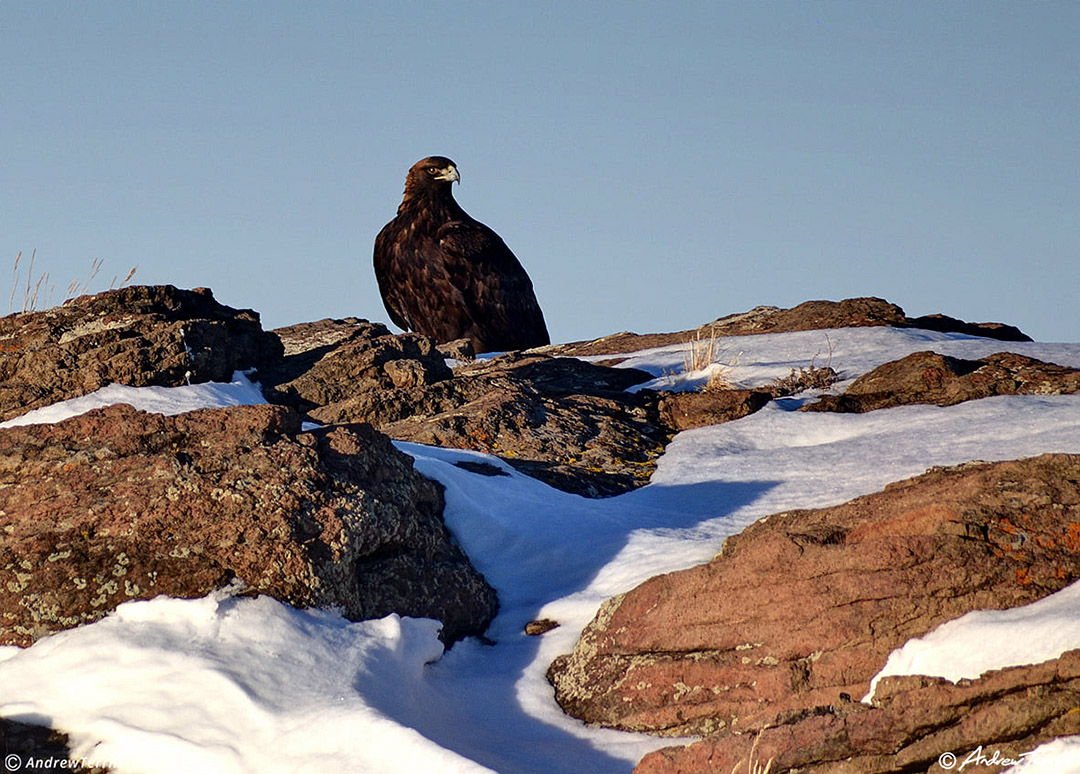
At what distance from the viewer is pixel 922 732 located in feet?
8.21

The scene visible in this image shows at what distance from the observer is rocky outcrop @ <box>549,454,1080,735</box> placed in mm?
3066

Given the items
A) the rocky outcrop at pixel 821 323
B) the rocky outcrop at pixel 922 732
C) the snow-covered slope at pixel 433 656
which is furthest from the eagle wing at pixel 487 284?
the rocky outcrop at pixel 922 732

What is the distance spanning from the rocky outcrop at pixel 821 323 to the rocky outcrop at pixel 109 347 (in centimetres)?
443

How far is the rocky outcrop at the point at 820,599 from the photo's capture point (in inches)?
121

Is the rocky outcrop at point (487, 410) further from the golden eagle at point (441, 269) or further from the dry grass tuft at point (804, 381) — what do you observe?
the golden eagle at point (441, 269)

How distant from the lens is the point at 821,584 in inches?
128

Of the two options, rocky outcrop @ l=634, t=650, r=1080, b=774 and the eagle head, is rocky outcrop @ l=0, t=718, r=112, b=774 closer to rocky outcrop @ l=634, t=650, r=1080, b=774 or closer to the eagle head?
rocky outcrop @ l=634, t=650, r=1080, b=774

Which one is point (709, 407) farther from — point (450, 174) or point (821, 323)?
point (450, 174)

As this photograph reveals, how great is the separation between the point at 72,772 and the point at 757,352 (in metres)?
7.25

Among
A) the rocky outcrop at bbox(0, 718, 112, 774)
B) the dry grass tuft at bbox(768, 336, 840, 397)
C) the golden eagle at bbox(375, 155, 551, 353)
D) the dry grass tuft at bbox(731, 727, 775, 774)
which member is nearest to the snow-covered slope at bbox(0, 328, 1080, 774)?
the rocky outcrop at bbox(0, 718, 112, 774)

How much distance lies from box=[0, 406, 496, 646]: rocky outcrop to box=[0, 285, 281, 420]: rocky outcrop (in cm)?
172

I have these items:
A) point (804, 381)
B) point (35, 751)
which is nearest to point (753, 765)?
point (35, 751)

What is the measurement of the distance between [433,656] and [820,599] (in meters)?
1.27

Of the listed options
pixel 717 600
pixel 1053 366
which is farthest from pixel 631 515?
pixel 1053 366
